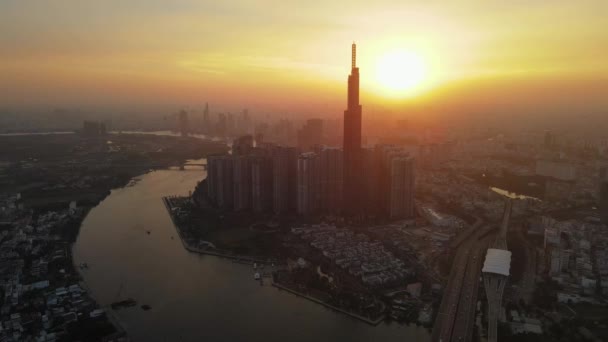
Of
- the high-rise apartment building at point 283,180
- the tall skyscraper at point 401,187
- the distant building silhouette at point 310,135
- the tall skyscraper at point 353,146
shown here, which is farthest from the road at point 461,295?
the distant building silhouette at point 310,135

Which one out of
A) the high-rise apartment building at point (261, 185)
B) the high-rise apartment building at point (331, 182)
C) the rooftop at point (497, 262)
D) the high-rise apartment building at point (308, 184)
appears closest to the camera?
the rooftop at point (497, 262)

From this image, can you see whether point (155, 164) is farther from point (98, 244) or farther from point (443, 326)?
point (443, 326)

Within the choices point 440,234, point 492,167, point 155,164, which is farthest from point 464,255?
point 155,164

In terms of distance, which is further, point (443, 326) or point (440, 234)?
point (440, 234)

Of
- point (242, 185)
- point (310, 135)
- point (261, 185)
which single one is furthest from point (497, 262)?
point (310, 135)

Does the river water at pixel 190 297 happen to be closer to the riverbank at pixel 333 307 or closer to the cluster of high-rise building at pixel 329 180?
the riverbank at pixel 333 307
